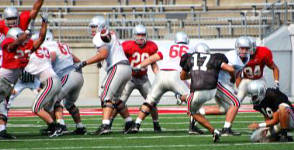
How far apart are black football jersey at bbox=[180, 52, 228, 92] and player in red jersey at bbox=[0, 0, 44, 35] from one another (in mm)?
2326

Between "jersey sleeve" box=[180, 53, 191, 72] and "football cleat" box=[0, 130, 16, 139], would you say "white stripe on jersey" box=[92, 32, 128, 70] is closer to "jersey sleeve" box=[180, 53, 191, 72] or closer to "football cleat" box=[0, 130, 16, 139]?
"jersey sleeve" box=[180, 53, 191, 72]

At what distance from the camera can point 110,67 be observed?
9.78 meters

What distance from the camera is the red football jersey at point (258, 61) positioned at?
10727 mm

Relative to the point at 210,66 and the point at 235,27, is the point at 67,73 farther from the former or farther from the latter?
the point at 235,27

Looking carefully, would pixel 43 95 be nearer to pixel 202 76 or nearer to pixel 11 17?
pixel 11 17

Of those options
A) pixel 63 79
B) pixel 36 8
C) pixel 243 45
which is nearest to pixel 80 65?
pixel 63 79

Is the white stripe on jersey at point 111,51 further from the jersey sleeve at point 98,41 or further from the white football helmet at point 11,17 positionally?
the white football helmet at point 11,17

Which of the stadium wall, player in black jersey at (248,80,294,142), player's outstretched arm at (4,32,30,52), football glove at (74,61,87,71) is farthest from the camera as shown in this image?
the stadium wall

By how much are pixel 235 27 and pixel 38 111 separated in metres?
11.0

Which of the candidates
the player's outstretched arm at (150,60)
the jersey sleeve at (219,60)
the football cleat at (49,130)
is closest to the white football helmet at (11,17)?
the football cleat at (49,130)

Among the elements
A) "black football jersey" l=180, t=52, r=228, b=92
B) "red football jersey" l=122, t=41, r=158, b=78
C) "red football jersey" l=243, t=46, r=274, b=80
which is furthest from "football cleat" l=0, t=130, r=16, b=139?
"red football jersey" l=243, t=46, r=274, b=80

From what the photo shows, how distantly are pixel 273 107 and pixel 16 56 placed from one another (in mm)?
3088

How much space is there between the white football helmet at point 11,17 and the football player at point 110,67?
955 mm

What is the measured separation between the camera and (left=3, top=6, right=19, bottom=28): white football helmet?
31.1 ft
